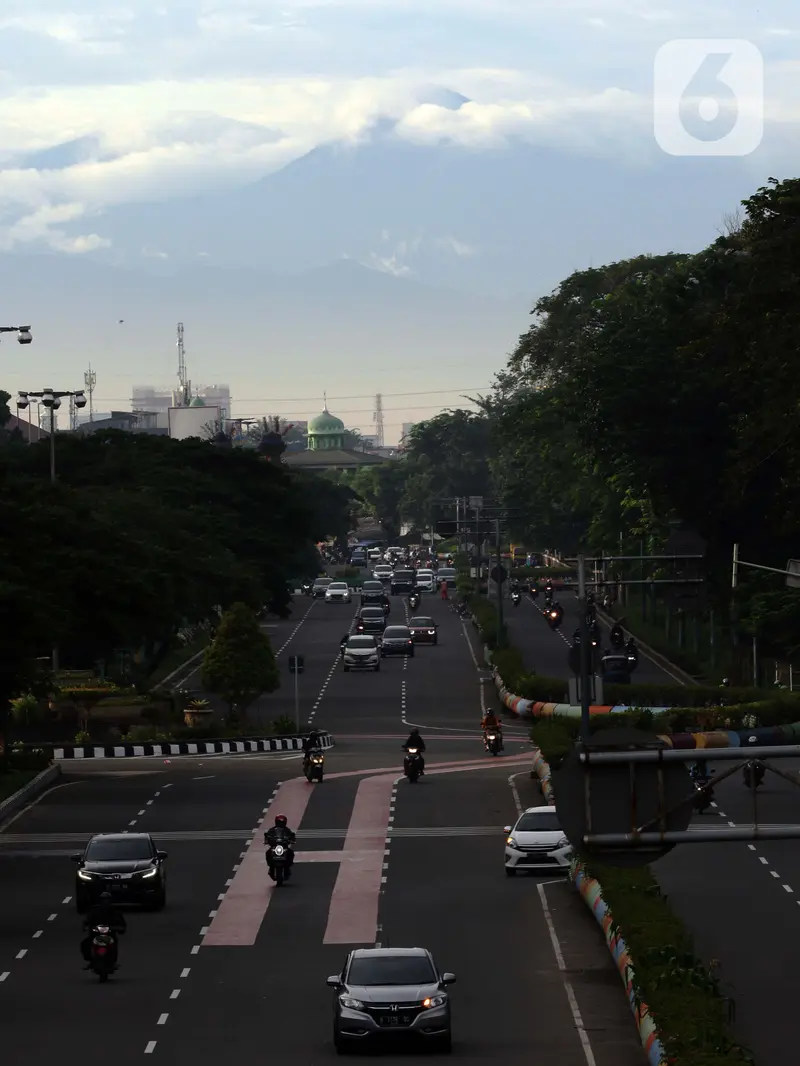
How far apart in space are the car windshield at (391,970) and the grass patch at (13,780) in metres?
27.2

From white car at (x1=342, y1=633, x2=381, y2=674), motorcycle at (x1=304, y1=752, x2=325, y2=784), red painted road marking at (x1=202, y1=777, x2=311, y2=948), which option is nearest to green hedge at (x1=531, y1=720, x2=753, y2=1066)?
red painted road marking at (x1=202, y1=777, x2=311, y2=948)

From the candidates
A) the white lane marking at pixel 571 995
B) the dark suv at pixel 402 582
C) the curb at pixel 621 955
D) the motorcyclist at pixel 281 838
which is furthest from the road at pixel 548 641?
the white lane marking at pixel 571 995

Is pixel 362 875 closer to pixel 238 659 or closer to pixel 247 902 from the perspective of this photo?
pixel 247 902

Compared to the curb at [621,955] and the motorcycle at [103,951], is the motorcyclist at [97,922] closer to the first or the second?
the motorcycle at [103,951]

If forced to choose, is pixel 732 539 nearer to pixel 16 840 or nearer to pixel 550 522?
pixel 16 840

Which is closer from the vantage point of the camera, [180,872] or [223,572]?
[180,872]

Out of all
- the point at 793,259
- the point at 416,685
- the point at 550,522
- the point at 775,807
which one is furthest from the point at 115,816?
the point at 550,522

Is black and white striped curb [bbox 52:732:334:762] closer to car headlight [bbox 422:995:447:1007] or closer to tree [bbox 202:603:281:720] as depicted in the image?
tree [bbox 202:603:281:720]

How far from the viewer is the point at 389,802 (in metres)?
50.9

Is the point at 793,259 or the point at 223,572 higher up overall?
the point at 793,259

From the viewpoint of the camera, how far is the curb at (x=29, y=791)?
4966cm

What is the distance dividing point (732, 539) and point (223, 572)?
22.0 m

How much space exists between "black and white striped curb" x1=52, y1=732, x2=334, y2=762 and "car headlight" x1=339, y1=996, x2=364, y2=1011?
39184 millimetres

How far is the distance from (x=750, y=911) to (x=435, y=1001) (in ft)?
37.8
